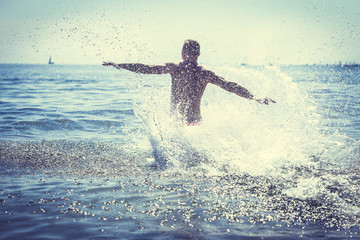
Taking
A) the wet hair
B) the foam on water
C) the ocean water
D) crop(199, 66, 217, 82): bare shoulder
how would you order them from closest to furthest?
the ocean water < the foam on water < the wet hair < crop(199, 66, 217, 82): bare shoulder

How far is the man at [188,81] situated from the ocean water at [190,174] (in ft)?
1.23

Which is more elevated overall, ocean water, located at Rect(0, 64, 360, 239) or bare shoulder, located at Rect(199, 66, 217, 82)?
bare shoulder, located at Rect(199, 66, 217, 82)

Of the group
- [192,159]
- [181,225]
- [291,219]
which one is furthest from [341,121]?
[181,225]

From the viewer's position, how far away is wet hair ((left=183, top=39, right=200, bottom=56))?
6055mm

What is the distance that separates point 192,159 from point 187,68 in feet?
6.18

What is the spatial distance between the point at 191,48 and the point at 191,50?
39 mm

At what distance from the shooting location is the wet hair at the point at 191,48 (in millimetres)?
6055

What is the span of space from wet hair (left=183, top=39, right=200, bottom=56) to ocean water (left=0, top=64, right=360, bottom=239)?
4.63 feet

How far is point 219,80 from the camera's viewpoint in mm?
6180

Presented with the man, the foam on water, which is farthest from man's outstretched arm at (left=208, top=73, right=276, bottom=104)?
the foam on water

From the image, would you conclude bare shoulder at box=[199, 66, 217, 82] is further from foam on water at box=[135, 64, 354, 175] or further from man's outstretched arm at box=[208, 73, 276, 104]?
foam on water at box=[135, 64, 354, 175]

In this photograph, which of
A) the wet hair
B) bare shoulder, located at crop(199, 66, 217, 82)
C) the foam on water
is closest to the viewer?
A: the foam on water

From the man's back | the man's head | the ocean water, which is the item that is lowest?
the ocean water

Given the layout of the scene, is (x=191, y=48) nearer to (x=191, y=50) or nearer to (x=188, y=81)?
(x=191, y=50)
